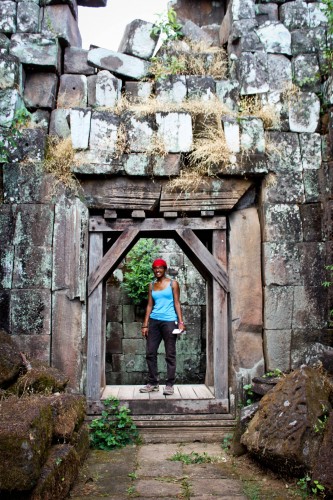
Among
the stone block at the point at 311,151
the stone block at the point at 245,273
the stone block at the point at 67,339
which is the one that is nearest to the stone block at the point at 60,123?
the stone block at the point at 67,339

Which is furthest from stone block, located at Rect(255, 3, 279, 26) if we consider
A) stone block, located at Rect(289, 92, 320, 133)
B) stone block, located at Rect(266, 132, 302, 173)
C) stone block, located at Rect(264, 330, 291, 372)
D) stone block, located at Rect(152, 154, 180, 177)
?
stone block, located at Rect(264, 330, 291, 372)

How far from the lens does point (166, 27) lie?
21.7 feet

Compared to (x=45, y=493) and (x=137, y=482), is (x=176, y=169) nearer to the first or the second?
(x=137, y=482)

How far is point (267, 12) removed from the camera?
6.62 m

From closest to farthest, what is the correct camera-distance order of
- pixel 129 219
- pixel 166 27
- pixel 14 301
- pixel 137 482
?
pixel 137 482 < pixel 14 301 < pixel 129 219 < pixel 166 27

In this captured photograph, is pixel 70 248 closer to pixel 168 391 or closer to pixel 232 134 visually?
pixel 168 391

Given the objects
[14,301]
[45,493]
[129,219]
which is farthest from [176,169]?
[45,493]

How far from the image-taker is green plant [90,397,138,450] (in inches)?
211

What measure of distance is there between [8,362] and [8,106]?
2.89m

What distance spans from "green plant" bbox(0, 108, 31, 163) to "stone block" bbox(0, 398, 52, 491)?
311cm

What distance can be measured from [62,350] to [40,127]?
99.4 inches

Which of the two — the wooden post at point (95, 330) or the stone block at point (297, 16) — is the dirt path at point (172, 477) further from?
the stone block at point (297, 16)

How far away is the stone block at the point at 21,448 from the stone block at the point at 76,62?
4.27m

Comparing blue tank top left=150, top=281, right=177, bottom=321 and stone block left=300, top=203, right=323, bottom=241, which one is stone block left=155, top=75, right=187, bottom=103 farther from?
blue tank top left=150, top=281, right=177, bottom=321
